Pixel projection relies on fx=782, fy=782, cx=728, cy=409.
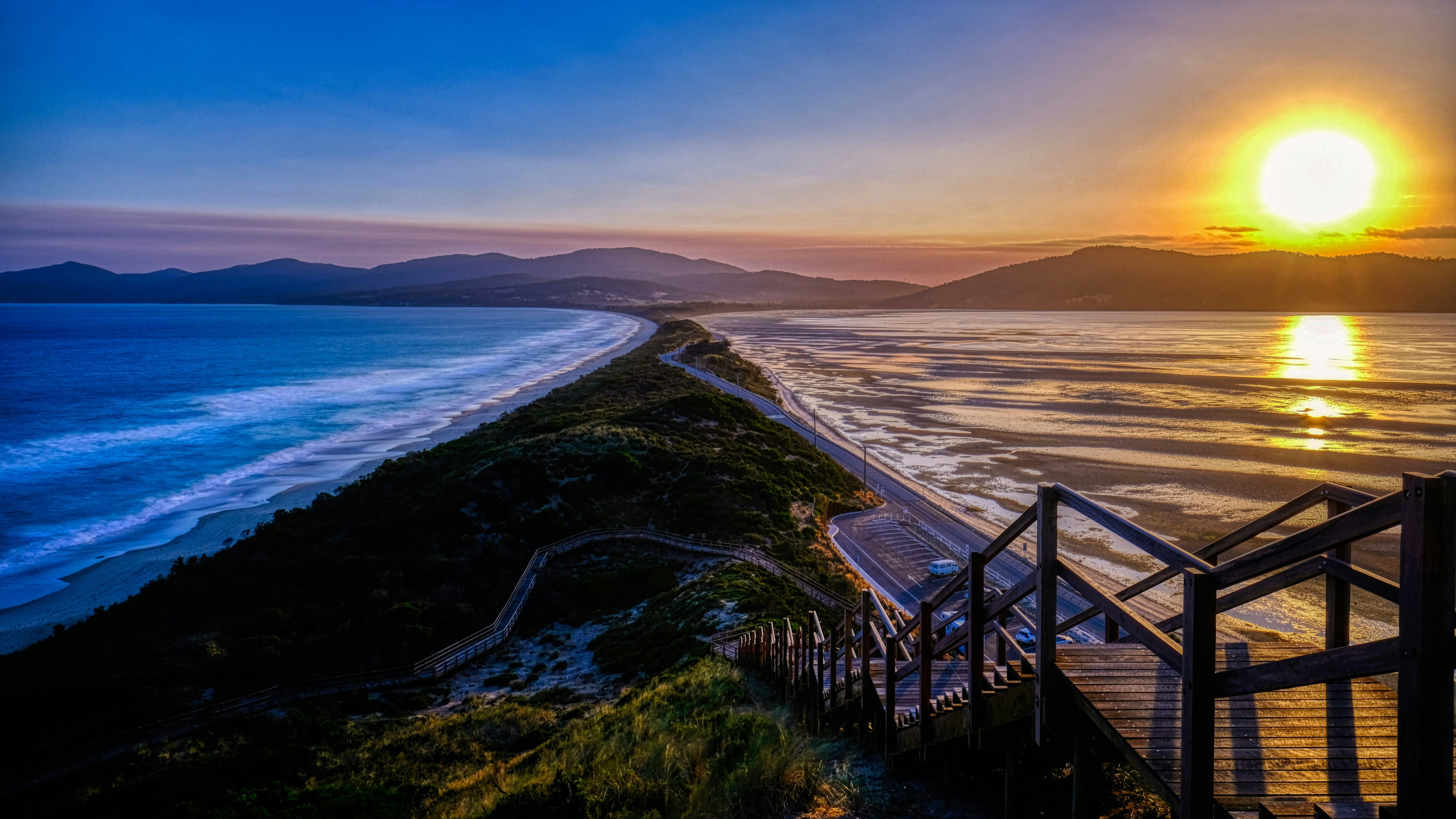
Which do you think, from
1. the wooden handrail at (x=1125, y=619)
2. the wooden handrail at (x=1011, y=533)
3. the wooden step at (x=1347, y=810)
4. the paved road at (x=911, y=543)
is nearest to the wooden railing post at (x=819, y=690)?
the wooden handrail at (x=1011, y=533)

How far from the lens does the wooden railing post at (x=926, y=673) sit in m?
5.86

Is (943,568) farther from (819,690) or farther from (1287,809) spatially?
(1287,809)

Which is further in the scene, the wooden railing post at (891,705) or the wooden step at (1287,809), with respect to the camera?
the wooden railing post at (891,705)

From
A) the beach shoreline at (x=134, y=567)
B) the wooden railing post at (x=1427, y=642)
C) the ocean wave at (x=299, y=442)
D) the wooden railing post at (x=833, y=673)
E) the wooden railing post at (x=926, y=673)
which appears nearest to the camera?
the wooden railing post at (x=1427, y=642)

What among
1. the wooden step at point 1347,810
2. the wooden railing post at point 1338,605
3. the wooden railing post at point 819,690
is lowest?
the wooden railing post at point 819,690

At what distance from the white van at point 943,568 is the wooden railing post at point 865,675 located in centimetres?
1797

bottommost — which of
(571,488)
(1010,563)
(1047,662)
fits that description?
(1010,563)

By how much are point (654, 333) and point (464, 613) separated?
13707cm

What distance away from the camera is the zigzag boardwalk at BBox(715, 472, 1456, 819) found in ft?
8.30

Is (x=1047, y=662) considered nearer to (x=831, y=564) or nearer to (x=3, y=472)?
(x=831, y=564)

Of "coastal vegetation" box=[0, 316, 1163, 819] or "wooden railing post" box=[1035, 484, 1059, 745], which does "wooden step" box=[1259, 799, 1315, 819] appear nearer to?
"wooden railing post" box=[1035, 484, 1059, 745]

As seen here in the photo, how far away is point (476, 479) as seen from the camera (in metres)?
31.1

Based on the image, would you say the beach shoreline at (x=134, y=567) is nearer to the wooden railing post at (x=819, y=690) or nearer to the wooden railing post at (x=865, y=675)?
the wooden railing post at (x=819, y=690)

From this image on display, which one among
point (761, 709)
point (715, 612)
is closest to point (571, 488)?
point (715, 612)
